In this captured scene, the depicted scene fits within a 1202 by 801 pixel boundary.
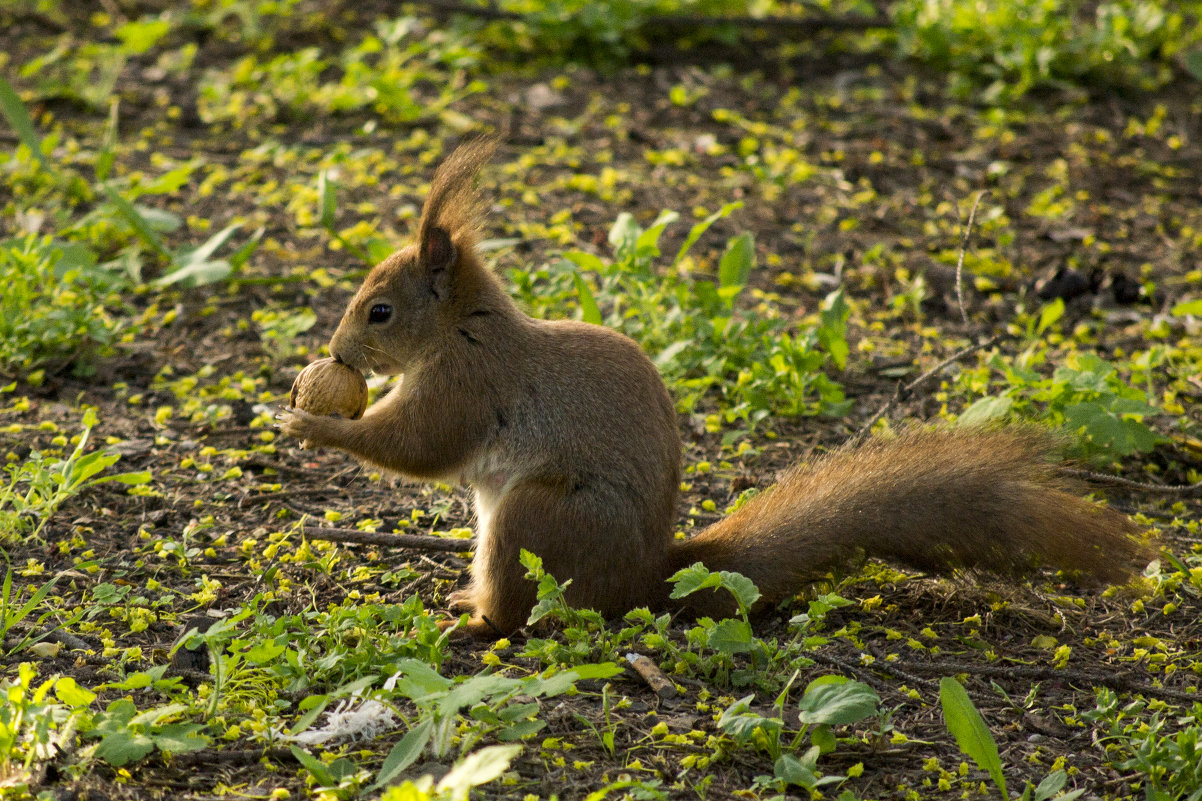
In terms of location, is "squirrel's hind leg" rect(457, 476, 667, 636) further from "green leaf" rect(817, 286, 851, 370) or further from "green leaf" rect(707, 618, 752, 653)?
"green leaf" rect(817, 286, 851, 370)

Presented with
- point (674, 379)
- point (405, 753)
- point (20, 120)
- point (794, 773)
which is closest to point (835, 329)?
point (674, 379)

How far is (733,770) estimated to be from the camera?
2.28m

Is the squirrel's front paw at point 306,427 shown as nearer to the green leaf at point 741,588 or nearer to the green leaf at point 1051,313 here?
the green leaf at point 741,588

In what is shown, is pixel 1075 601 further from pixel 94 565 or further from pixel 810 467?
pixel 94 565

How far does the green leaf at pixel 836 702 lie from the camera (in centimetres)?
222

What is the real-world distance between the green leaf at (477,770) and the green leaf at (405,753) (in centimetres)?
21

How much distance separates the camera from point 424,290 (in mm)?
3252

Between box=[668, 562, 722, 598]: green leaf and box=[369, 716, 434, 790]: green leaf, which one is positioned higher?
box=[668, 562, 722, 598]: green leaf

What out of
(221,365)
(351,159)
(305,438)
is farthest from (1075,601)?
(351,159)

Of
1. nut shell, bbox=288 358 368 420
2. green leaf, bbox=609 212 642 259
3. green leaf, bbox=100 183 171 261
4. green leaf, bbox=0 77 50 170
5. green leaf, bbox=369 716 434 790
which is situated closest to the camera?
green leaf, bbox=369 716 434 790

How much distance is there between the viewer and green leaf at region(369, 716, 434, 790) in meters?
2.08

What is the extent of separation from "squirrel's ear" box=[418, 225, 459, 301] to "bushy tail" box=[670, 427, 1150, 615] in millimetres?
970

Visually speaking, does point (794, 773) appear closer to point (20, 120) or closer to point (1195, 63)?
point (20, 120)

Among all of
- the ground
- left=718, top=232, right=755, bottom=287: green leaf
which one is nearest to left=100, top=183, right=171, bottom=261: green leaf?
the ground
